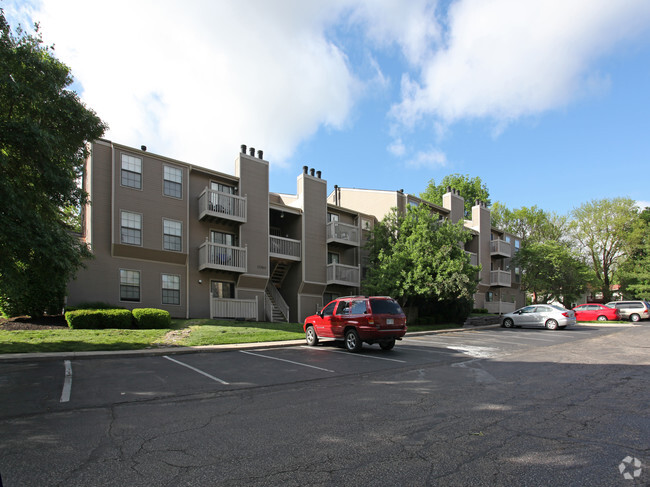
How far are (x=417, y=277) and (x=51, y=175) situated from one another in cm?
1845

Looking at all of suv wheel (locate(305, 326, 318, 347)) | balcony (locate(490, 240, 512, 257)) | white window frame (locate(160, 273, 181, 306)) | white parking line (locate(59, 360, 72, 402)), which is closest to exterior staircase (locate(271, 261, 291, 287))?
white window frame (locate(160, 273, 181, 306))

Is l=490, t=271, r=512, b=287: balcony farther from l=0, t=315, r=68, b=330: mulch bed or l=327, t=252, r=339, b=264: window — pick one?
l=0, t=315, r=68, b=330: mulch bed

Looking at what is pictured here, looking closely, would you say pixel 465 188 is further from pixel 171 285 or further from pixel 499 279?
pixel 171 285

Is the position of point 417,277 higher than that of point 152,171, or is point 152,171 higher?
point 152,171

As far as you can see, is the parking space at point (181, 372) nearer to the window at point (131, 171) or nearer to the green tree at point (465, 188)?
the window at point (131, 171)

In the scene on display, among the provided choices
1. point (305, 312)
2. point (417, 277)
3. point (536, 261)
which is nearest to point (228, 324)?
point (305, 312)

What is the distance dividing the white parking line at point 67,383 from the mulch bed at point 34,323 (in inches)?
253

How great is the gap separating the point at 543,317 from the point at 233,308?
19.2 metres

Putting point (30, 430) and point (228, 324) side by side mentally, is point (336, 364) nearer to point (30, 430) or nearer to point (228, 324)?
point (30, 430)

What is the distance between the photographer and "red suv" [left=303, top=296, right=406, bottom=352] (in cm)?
1366

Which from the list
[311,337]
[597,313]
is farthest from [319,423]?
[597,313]

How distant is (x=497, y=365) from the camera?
11.5 m

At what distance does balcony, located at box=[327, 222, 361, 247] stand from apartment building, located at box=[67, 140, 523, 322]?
0.29 feet

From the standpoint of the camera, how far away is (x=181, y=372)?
10102 mm
